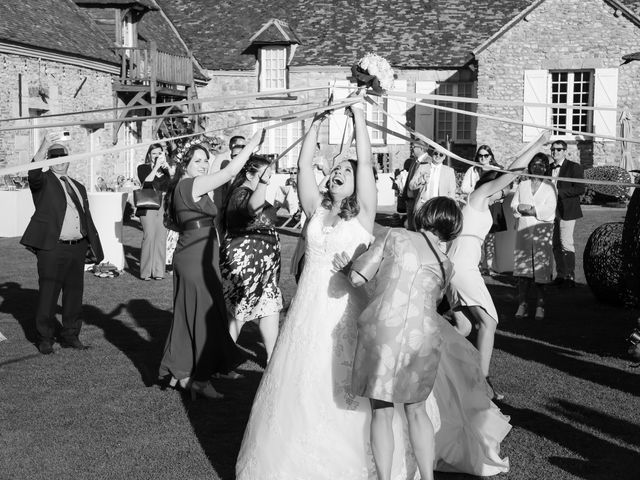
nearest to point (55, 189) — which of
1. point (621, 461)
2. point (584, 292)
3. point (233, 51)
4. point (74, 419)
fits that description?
point (74, 419)

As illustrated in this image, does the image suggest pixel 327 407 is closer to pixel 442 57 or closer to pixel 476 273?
pixel 476 273

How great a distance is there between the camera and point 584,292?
460 inches

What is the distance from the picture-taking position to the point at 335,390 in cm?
477

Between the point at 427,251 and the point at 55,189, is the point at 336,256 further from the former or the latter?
the point at 55,189

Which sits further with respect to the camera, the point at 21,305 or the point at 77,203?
the point at 21,305

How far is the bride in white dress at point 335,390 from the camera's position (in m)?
4.74

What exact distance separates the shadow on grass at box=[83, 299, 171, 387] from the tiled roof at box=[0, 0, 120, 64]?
13386 mm

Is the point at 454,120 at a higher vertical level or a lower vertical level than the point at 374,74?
higher

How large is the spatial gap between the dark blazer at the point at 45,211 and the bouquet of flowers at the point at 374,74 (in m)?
3.82

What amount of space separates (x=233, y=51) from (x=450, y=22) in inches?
323

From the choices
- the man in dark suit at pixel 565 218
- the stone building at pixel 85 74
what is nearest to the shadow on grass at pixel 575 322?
the man in dark suit at pixel 565 218

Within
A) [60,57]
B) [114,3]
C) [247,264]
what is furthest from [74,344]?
[114,3]

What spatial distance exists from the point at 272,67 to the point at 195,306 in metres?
27.9

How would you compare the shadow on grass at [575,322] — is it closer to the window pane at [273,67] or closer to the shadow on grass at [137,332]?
the shadow on grass at [137,332]
